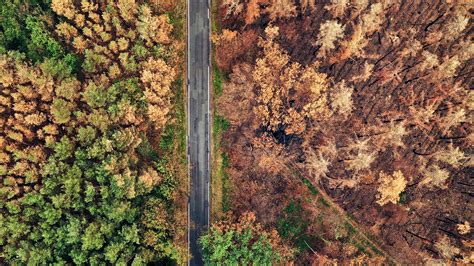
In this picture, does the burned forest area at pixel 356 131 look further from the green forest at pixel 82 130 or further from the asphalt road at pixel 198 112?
the green forest at pixel 82 130

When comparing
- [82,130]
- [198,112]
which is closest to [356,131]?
[198,112]

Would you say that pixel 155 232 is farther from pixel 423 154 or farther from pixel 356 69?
pixel 423 154

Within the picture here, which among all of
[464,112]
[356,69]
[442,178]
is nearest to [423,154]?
[442,178]

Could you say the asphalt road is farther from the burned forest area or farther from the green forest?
the green forest

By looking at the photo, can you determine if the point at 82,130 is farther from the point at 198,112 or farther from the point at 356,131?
the point at 356,131

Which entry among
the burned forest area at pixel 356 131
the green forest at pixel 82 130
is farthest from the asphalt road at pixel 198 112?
the green forest at pixel 82 130

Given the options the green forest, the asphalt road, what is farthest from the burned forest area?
the green forest
